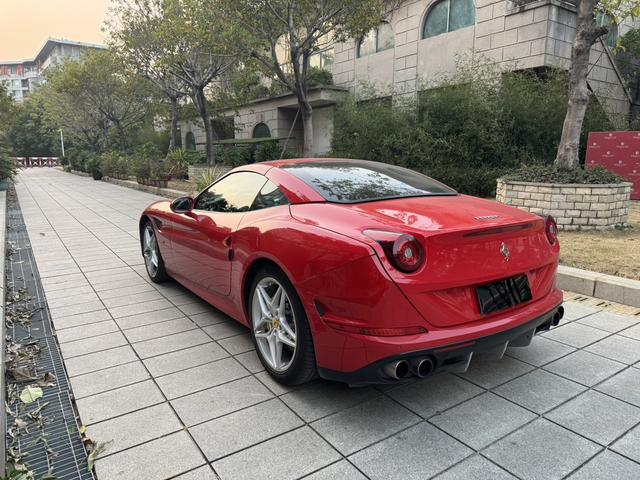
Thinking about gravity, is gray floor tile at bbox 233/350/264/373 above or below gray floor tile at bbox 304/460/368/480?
above

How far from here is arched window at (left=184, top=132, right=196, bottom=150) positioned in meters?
35.9

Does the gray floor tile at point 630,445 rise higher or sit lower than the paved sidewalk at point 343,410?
higher

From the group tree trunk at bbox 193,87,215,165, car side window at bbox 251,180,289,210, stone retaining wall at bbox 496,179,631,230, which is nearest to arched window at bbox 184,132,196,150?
tree trunk at bbox 193,87,215,165

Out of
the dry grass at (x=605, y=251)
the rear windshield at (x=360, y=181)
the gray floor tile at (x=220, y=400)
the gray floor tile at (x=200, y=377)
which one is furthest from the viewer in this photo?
the dry grass at (x=605, y=251)

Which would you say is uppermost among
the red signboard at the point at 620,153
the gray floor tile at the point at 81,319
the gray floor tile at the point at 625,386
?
the red signboard at the point at 620,153

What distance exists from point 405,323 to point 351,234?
1.73 ft

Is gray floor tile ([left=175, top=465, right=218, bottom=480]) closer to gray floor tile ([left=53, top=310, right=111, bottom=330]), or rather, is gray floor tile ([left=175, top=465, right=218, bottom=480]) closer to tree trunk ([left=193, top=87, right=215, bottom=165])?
gray floor tile ([left=53, top=310, right=111, bottom=330])

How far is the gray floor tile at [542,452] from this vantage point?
6.98ft

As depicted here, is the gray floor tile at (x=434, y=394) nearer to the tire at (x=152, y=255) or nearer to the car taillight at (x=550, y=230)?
the car taillight at (x=550, y=230)

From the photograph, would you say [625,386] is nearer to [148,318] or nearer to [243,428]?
[243,428]

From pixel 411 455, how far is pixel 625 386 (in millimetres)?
1582

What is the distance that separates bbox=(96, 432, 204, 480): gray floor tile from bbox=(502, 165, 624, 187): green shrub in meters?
7.06

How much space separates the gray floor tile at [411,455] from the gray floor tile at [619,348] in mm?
1700

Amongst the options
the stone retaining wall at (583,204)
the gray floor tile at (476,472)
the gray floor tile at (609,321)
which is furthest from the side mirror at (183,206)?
the stone retaining wall at (583,204)
